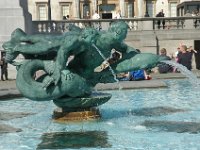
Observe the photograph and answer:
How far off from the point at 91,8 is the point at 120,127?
6831 centimetres

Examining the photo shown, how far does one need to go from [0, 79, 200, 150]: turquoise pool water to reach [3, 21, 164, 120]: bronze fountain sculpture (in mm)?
477

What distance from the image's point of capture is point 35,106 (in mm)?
13945

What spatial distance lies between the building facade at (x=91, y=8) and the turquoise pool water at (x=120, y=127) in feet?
204

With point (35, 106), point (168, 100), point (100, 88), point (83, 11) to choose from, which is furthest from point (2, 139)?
point (83, 11)

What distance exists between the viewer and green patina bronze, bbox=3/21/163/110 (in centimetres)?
1041

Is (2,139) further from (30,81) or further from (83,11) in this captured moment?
(83,11)

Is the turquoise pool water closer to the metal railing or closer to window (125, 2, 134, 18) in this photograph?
the metal railing

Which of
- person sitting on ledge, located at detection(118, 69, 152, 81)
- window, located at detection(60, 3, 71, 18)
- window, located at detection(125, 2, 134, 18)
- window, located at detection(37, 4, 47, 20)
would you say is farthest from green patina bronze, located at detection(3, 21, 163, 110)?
window, located at detection(125, 2, 134, 18)

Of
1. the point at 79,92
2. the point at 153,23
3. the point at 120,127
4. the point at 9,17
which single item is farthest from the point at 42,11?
the point at 120,127

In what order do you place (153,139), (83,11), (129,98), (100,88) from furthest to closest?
(83,11) → (100,88) → (129,98) → (153,139)

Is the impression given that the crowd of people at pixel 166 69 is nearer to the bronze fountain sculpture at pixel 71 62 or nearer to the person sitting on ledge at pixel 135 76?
the person sitting on ledge at pixel 135 76

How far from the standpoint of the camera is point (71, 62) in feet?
35.9

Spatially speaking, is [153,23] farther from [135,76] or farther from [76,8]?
[76,8]

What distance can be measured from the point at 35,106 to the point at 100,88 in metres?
3.35
